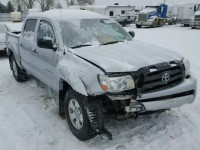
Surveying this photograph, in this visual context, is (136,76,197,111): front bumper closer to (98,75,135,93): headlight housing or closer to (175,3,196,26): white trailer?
(98,75,135,93): headlight housing

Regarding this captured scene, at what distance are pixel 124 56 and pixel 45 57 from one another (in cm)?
165

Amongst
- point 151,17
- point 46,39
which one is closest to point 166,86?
point 46,39

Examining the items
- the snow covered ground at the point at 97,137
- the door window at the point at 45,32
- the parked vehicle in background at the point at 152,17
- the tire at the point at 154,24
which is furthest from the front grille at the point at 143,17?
the door window at the point at 45,32

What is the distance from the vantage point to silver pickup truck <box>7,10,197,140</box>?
11.4 feet

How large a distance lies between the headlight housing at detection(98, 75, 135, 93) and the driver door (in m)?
1.32

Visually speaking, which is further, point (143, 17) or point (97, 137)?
point (143, 17)

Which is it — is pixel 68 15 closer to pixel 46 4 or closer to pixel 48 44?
pixel 48 44

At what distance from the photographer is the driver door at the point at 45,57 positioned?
448 centimetres

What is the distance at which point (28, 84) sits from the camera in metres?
6.76

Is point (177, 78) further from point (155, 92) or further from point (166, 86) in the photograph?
point (155, 92)

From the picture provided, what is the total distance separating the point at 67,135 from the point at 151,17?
26188mm

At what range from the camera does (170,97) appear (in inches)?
147

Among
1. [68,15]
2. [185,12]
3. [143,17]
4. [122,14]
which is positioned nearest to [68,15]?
[68,15]

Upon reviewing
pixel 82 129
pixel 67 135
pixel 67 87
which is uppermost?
A: pixel 67 87
